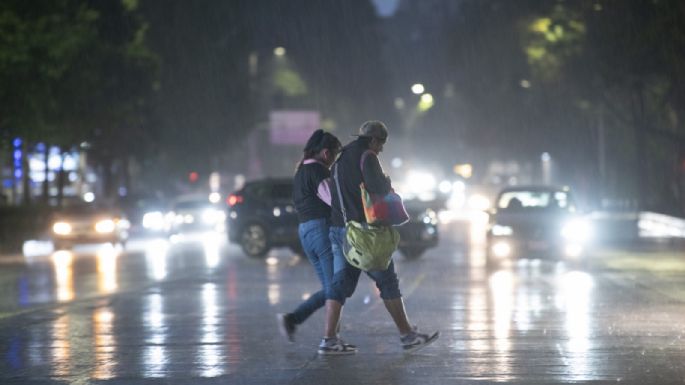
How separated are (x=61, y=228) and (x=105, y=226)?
1299mm

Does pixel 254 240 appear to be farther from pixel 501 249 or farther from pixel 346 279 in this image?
pixel 346 279

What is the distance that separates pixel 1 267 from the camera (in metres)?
28.5

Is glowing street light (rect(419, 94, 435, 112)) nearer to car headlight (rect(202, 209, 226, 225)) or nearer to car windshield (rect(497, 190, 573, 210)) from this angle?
car headlight (rect(202, 209, 226, 225))

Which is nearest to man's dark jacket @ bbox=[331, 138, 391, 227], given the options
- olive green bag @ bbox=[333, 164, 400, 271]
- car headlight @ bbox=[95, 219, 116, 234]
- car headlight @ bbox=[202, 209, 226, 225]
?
olive green bag @ bbox=[333, 164, 400, 271]

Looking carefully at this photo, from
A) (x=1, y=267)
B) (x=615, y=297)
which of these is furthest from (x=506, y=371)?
(x=1, y=267)

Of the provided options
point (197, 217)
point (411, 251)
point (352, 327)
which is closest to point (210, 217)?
point (197, 217)

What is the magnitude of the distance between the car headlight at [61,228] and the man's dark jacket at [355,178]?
2700 centimetres

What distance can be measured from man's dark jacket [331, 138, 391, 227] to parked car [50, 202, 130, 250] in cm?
2701

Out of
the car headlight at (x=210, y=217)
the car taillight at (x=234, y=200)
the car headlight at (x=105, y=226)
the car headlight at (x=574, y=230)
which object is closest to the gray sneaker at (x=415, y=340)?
the car headlight at (x=574, y=230)

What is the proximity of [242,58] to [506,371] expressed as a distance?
61.8 meters

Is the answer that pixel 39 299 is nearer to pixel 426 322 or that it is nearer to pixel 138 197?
pixel 426 322

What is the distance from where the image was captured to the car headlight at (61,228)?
1484 inches

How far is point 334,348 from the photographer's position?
11.7m

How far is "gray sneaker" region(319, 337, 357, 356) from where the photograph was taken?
1173 cm
